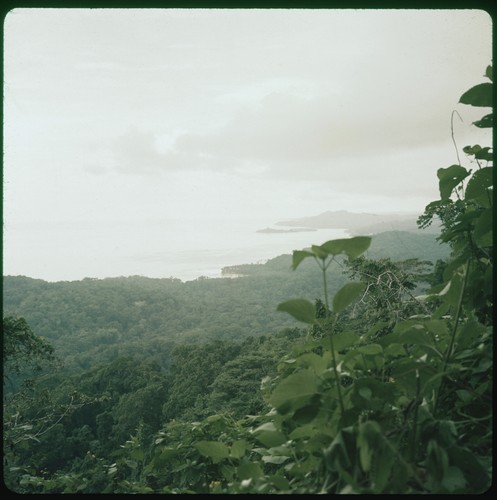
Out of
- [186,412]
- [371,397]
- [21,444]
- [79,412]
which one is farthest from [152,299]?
[371,397]

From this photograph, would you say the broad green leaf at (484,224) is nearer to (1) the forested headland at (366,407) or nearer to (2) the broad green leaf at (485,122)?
(1) the forested headland at (366,407)

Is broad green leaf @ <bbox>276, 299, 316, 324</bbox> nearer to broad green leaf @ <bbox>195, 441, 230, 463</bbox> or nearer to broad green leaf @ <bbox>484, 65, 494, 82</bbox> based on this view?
broad green leaf @ <bbox>195, 441, 230, 463</bbox>

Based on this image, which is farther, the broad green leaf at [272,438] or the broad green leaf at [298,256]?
the broad green leaf at [272,438]

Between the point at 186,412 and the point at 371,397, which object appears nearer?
the point at 371,397

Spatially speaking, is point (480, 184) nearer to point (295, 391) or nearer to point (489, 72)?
point (489, 72)

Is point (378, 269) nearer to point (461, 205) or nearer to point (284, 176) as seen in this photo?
point (284, 176)

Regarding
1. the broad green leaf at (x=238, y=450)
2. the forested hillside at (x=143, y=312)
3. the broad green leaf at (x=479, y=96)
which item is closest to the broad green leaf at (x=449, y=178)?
the broad green leaf at (x=479, y=96)
